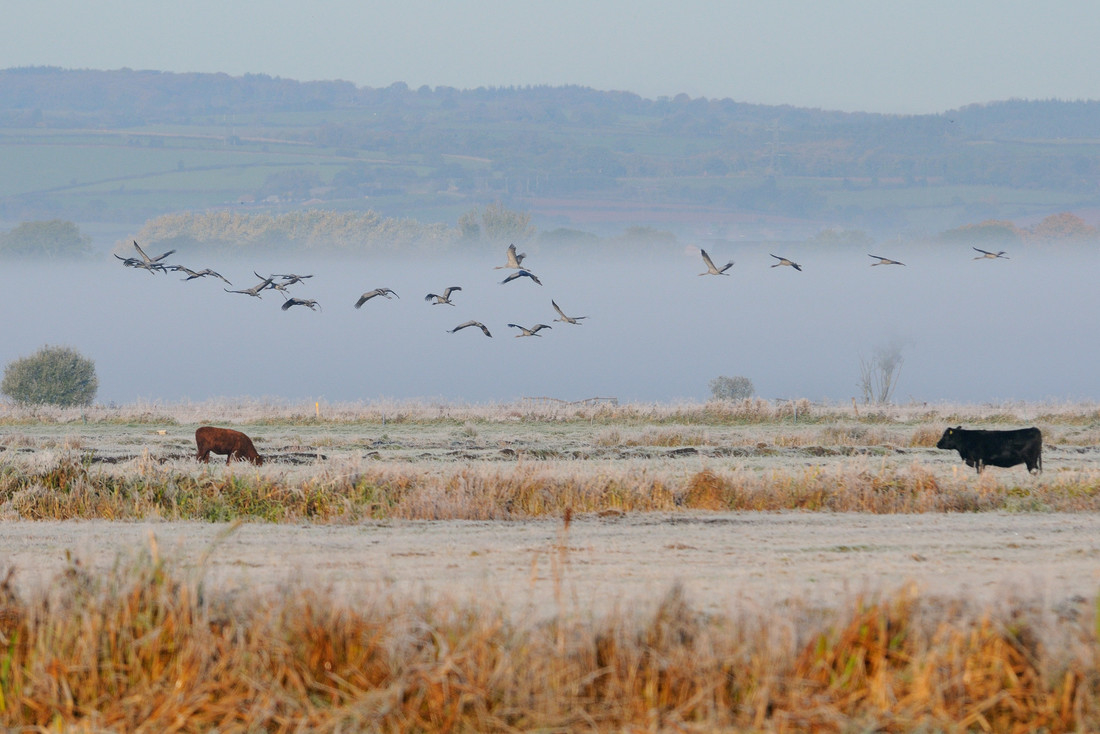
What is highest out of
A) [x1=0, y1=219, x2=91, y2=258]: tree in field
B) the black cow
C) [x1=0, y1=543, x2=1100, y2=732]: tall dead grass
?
[x1=0, y1=219, x2=91, y2=258]: tree in field

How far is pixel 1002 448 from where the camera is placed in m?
21.3

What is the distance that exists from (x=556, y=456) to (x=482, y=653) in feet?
64.3

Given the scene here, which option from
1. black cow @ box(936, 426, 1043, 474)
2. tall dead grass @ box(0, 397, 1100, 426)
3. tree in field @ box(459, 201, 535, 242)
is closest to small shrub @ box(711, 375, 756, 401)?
tall dead grass @ box(0, 397, 1100, 426)

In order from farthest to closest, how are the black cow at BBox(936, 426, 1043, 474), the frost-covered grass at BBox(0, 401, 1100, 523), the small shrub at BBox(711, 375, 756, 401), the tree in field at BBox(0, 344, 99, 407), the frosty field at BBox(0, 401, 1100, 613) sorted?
the small shrub at BBox(711, 375, 756, 401)
the tree in field at BBox(0, 344, 99, 407)
the black cow at BBox(936, 426, 1043, 474)
the frost-covered grass at BBox(0, 401, 1100, 523)
the frosty field at BBox(0, 401, 1100, 613)

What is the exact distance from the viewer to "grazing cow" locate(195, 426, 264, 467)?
2420cm

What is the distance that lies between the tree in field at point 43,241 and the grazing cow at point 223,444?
130 meters

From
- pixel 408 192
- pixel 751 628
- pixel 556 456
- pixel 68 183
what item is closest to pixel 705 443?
pixel 556 456

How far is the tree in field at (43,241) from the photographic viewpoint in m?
142

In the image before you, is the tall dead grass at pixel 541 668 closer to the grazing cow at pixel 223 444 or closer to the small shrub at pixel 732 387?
the grazing cow at pixel 223 444

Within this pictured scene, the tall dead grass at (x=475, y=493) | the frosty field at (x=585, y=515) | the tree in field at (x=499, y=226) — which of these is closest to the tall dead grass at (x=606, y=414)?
the frosty field at (x=585, y=515)

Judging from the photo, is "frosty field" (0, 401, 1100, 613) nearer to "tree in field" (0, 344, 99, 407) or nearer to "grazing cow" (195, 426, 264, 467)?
"grazing cow" (195, 426, 264, 467)

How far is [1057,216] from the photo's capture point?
469 feet

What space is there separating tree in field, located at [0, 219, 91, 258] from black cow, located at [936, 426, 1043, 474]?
139417 millimetres

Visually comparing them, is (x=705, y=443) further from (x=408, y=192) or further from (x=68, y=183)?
(x=68, y=183)
